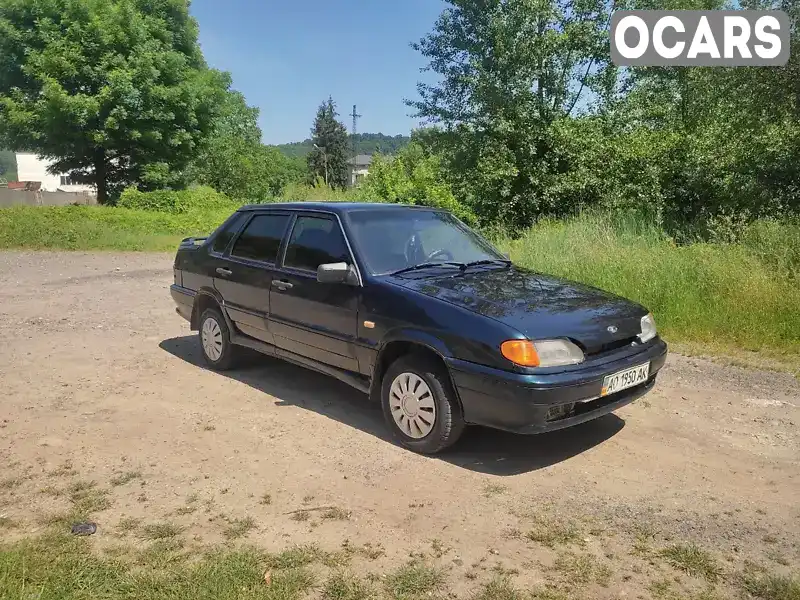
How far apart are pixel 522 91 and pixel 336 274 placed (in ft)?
45.1

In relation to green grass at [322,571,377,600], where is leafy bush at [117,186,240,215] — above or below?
above

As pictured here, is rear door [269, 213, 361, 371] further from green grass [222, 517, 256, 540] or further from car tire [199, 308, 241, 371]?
green grass [222, 517, 256, 540]

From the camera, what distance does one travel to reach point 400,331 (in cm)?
460

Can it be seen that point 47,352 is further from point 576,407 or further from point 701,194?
point 701,194

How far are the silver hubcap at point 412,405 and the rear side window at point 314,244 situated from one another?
113cm

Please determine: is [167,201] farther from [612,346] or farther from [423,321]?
[612,346]

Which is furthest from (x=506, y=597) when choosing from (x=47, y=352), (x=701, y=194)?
(x=701, y=194)

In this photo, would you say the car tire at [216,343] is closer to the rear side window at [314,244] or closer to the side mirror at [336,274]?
the rear side window at [314,244]

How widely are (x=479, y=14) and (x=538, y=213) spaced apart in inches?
224

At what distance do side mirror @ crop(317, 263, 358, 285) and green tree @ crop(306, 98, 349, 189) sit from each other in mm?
78954

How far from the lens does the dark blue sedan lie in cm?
412

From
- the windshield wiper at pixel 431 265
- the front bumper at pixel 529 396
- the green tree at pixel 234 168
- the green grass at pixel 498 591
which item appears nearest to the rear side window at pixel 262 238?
the windshield wiper at pixel 431 265

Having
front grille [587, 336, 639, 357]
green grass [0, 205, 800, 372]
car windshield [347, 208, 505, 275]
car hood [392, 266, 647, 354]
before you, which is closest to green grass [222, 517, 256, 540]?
car hood [392, 266, 647, 354]

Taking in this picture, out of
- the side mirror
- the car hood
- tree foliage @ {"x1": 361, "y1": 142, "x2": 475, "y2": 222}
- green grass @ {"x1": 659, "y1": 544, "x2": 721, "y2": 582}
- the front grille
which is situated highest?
tree foliage @ {"x1": 361, "y1": 142, "x2": 475, "y2": 222}
